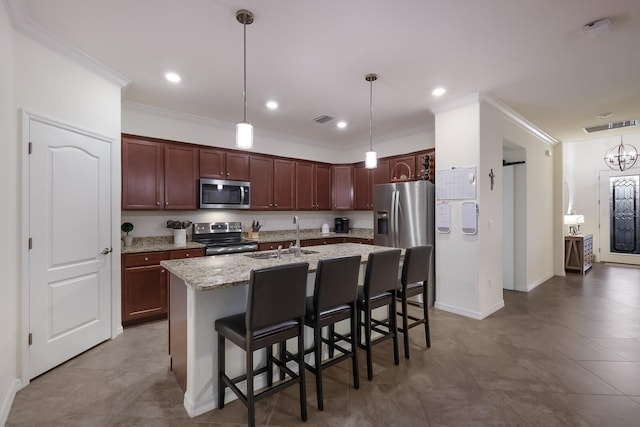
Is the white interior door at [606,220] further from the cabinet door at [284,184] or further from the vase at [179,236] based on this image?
the vase at [179,236]

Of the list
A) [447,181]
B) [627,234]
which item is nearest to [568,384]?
[447,181]

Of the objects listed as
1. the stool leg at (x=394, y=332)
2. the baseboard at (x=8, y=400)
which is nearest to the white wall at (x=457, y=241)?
the stool leg at (x=394, y=332)

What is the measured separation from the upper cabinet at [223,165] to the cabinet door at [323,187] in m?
1.47

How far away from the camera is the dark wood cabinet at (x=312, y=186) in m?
5.46

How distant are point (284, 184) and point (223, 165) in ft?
3.70

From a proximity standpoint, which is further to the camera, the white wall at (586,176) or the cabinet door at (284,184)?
the white wall at (586,176)

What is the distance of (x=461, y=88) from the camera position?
3.43 m

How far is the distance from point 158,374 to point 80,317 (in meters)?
1.01

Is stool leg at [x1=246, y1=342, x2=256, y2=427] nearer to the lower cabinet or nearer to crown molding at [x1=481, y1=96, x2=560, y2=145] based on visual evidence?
the lower cabinet

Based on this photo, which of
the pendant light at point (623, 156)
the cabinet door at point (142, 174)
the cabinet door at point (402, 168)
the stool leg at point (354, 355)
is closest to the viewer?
the stool leg at point (354, 355)

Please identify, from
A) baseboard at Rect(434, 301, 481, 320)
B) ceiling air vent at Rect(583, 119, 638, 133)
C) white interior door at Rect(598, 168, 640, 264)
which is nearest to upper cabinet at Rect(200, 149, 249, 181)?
baseboard at Rect(434, 301, 481, 320)

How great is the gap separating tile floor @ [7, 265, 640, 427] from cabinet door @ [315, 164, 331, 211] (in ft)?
10.0

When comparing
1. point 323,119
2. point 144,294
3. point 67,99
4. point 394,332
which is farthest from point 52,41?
point 394,332

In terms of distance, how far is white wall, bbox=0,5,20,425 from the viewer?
200 centimetres
